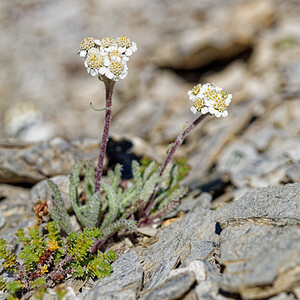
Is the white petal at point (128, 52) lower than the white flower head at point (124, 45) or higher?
lower

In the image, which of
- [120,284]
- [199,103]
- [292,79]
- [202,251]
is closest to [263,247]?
[202,251]

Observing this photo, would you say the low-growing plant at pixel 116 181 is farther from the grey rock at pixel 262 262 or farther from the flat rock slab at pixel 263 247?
the grey rock at pixel 262 262

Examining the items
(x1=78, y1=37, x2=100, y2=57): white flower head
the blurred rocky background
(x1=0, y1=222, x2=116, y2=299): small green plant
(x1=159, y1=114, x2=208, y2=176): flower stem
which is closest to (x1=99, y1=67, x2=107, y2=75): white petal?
(x1=78, y1=37, x2=100, y2=57): white flower head

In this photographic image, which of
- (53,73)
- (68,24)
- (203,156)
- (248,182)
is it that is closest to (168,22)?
(68,24)

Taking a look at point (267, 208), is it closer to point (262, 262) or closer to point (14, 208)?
point (262, 262)

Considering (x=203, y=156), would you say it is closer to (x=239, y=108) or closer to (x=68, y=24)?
(x=239, y=108)

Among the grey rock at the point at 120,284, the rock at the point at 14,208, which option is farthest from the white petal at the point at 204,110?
the rock at the point at 14,208

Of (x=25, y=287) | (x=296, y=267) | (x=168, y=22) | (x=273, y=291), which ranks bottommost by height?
(x=25, y=287)
